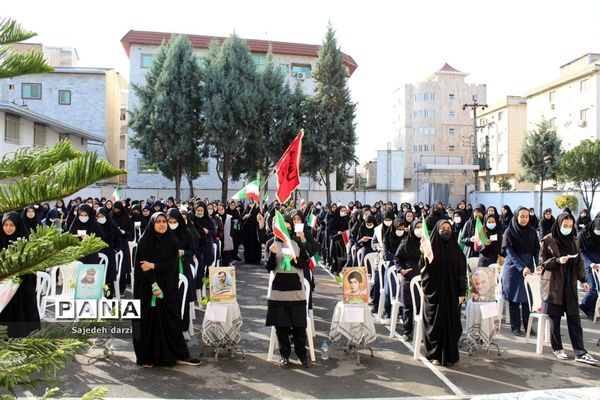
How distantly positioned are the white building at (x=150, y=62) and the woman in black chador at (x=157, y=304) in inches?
1058

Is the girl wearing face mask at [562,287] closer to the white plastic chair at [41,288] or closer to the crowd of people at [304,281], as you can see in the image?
the crowd of people at [304,281]

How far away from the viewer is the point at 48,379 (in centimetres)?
151

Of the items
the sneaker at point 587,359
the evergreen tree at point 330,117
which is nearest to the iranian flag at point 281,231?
the sneaker at point 587,359

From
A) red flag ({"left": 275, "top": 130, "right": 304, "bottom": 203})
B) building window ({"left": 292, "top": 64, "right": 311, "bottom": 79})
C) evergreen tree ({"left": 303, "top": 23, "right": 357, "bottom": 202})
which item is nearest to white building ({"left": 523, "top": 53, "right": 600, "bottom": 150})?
evergreen tree ({"left": 303, "top": 23, "right": 357, "bottom": 202})

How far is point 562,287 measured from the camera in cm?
634

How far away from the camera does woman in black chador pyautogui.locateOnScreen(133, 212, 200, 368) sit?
229 inches

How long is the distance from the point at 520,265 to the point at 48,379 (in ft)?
23.7

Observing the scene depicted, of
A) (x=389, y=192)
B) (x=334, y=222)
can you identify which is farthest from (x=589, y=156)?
(x=334, y=222)

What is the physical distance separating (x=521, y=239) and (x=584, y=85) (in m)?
36.5

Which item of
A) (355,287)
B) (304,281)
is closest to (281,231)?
(304,281)

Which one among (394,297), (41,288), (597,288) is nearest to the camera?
(41,288)

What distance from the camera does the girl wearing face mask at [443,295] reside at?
6043 millimetres

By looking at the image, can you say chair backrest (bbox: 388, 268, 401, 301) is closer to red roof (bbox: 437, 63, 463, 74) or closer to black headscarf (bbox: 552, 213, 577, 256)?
black headscarf (bbox: 552, 213, 577, 256)

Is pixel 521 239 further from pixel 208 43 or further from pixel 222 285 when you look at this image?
pixel 208 43
